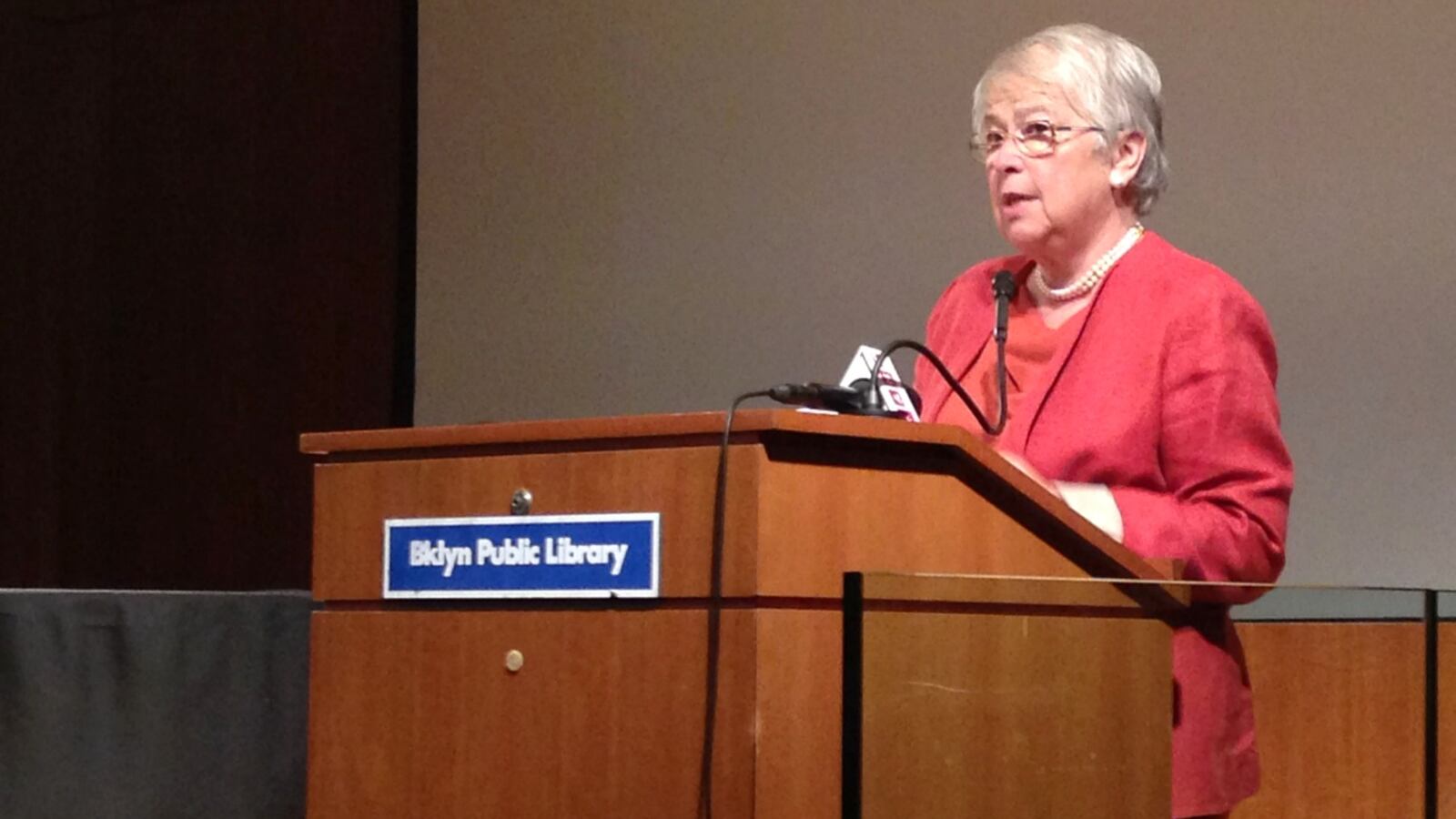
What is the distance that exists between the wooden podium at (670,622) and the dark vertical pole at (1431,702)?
28 cm

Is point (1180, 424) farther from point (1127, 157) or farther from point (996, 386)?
point (1127, 157)

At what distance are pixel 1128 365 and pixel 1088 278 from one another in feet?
0.63

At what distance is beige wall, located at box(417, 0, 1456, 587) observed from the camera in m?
3.44

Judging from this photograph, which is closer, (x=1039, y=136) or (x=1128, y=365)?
(x=1128, y=365)

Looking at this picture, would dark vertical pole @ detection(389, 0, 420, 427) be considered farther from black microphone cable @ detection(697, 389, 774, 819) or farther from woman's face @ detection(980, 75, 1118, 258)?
black microphone cable @ detection(697, 389, 774, 819)

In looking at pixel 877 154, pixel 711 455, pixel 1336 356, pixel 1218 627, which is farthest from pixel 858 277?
pixel 711 455

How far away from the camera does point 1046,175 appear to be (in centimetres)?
228

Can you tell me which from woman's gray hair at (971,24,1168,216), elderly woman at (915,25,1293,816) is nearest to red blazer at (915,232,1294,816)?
elderly woman at (915,25,1293,816)

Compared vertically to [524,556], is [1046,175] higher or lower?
higher

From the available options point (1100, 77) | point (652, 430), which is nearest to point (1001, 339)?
point (1100, 77)

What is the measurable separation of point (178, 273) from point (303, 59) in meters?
0.66

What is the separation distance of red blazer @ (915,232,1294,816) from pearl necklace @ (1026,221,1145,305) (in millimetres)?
31

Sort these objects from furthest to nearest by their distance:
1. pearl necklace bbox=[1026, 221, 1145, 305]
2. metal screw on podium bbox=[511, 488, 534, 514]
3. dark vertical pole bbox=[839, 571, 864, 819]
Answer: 1. pearl necklace bbox=[1026, 221, 1145, 305]
2. metal screw on podium bbox=[511, 488, 534, 514]
3. dark vertical pole bbox=[839, 571, 864, 819]

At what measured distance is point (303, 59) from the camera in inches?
203
